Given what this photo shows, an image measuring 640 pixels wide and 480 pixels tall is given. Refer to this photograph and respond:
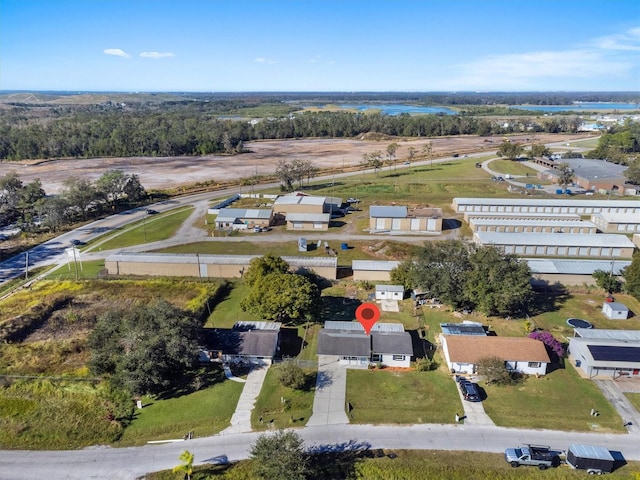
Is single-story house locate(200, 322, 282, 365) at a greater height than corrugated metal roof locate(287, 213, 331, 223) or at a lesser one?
lesser

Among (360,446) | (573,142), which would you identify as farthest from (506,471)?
(573,142)

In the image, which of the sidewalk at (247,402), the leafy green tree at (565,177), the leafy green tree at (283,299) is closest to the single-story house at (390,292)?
the leafy green tree at (283,299)

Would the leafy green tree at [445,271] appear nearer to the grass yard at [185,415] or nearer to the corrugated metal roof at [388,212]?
the grass yard at [185,415]

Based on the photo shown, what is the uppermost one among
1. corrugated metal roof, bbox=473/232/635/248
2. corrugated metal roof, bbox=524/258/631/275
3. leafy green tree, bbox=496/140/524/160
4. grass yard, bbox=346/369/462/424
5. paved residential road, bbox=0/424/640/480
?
leafy green tree, bbox=496/140/524/160

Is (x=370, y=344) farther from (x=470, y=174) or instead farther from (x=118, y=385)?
(x=470, y=174)

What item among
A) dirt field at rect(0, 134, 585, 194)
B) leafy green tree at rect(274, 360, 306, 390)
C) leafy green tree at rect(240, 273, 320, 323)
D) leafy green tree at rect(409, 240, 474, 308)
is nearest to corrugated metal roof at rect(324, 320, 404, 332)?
leafy green tree at rect(240, 273, 320, 323)

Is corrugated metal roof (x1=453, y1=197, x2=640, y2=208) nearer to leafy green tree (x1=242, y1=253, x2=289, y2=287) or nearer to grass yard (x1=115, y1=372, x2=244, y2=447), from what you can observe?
leafy green tree (x1=242, y1=253, x2=289, y2=287)
